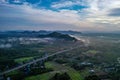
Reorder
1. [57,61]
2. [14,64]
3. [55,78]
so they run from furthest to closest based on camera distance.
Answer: [57,61], [14,64], [55,78]

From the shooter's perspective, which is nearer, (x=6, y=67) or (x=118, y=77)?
(x=118, y=77)

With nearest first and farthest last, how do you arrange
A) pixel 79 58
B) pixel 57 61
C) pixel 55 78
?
pixel 55 78, pixel 57 61, pixel 79 58

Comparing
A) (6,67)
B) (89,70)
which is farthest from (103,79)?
(6,67)

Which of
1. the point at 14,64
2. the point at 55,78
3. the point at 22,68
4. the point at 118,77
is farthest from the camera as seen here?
the point at 14,64

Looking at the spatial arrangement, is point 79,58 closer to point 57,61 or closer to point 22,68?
point 57,61

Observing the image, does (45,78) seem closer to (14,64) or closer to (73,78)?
(73,78)

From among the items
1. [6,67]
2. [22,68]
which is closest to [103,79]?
[22,68]

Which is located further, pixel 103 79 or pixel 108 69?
pixel 108 69

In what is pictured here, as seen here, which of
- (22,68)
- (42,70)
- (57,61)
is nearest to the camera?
(42,70)
